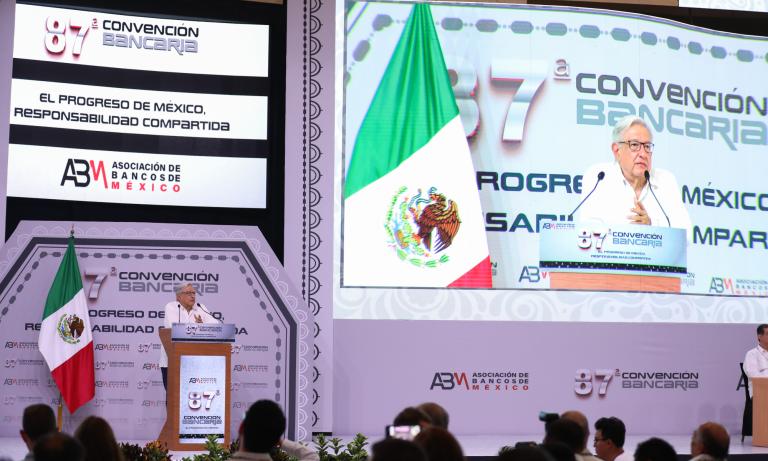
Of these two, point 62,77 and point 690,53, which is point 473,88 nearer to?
point 690,53

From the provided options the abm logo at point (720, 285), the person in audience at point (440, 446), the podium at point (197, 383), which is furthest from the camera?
the abm logo at point (720, 285)

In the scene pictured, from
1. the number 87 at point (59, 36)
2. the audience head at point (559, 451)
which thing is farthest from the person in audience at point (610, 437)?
the number 87 at point (59, 36)

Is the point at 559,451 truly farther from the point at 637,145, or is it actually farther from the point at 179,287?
the point at 637,145

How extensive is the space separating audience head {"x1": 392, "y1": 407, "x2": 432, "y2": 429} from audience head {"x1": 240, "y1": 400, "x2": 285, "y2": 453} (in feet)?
1.54

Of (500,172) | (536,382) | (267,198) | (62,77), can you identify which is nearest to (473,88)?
(500,172)

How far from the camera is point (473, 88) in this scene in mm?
9344

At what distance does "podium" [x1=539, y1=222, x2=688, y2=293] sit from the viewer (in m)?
9.32

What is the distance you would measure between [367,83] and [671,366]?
3745mm

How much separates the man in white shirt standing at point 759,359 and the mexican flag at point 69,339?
5292 mm

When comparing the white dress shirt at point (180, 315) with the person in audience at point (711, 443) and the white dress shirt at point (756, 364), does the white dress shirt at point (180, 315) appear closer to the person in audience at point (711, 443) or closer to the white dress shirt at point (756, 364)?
the white dress shirt at point (756, 364)

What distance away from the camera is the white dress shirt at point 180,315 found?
773 cm

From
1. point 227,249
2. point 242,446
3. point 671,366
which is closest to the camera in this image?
point 242,446

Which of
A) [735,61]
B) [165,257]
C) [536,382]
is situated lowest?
[536,382]

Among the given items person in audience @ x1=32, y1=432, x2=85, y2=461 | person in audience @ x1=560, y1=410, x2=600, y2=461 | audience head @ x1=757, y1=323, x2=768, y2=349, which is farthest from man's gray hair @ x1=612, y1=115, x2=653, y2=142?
person in audience @ x1=32, y1=432, x2=85, y2=461
